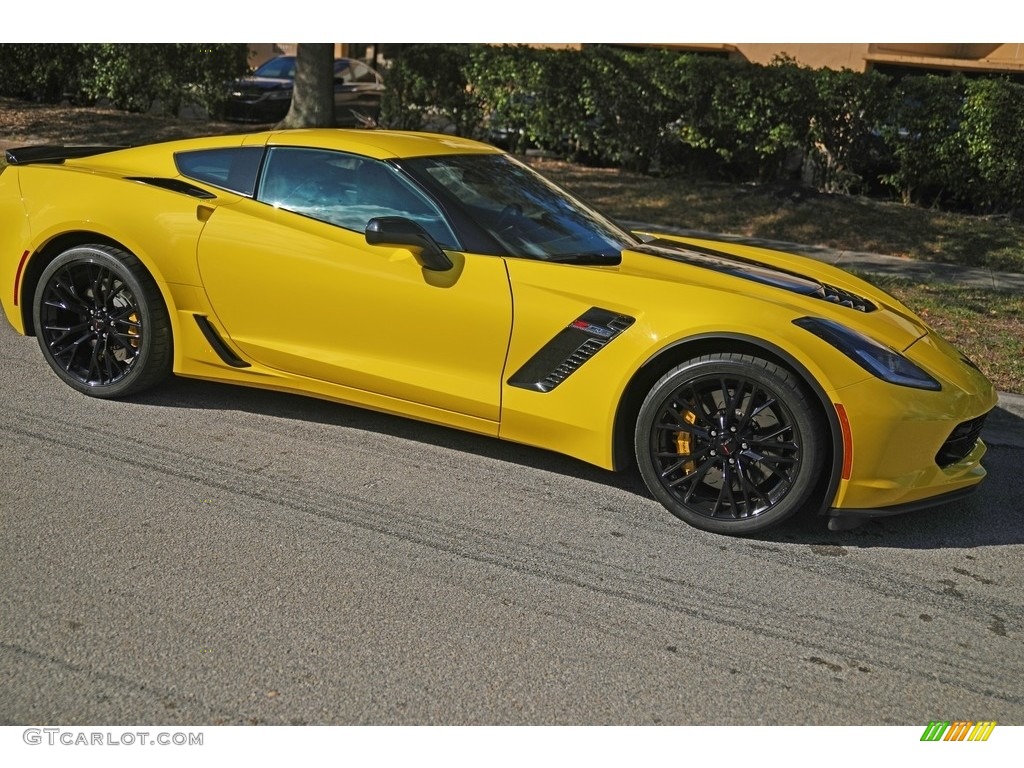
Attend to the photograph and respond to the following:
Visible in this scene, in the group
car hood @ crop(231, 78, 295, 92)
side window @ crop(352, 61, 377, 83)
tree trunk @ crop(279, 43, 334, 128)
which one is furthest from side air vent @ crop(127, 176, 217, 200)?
side window @ crop(352, 61, 377, 83)

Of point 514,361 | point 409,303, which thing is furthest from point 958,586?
point 409,303

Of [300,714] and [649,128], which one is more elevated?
[649,128]

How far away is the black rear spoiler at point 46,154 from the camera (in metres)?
5.83

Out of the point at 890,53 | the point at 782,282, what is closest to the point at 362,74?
the point at 890,53

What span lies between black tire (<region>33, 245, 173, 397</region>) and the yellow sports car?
0.04 ft

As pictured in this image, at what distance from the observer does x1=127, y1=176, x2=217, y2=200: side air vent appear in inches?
206

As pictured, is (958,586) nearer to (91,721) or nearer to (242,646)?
(242,646)

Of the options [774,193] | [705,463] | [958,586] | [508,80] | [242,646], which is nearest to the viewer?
[242,646]

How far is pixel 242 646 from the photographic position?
332 cm

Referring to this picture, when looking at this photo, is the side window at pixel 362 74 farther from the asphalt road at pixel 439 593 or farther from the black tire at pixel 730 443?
the black tire at pixel 730 443

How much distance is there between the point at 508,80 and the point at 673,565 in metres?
11.0

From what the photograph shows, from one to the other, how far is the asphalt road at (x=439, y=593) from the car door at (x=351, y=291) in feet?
1.33

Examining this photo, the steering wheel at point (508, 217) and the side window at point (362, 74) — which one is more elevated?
the side window at point (362, 74)
